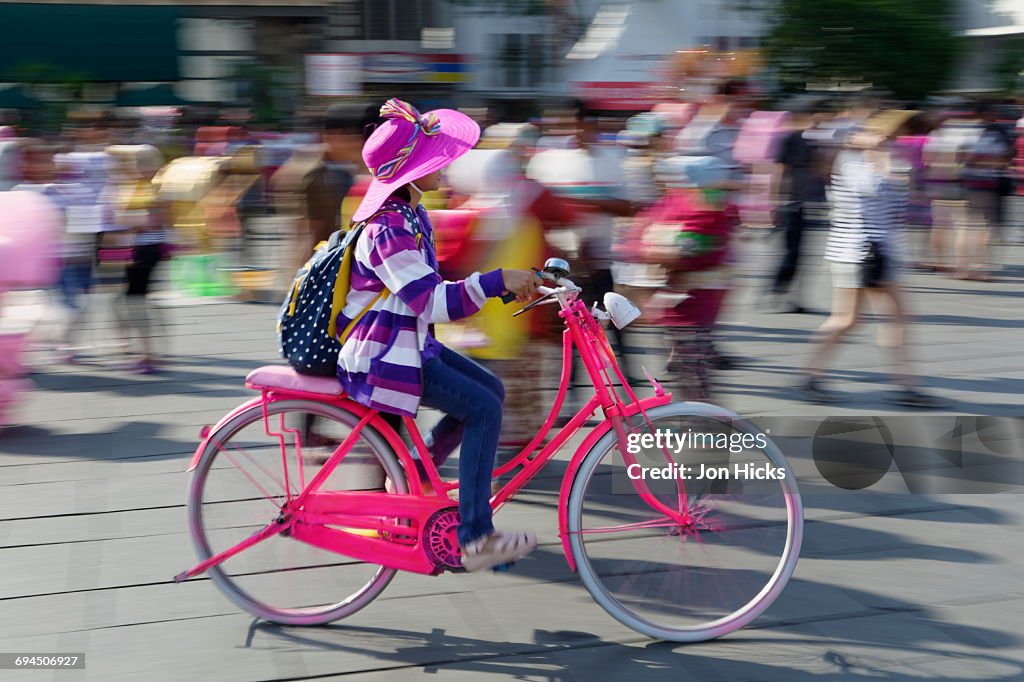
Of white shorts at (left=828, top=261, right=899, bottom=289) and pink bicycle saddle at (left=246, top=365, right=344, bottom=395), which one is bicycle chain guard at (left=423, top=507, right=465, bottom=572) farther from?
white shorts at (left=828, top=261, right=899, bottom=289)

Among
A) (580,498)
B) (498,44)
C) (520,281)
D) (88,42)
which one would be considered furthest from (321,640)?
(498,44)

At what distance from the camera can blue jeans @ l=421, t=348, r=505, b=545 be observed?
3.56m

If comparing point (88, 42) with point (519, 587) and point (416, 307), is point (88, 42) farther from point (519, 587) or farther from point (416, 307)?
point (416, 307)

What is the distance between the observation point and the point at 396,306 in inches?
137

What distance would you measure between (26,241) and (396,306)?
351cm

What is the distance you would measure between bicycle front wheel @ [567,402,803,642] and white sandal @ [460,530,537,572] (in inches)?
7.2

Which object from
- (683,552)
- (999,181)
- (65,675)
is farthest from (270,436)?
(999,181)

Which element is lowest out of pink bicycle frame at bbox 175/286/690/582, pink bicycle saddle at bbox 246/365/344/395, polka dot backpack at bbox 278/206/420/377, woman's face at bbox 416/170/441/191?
pink bicycle frame at bbox 175/286/690/582

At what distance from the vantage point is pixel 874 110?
7789mm

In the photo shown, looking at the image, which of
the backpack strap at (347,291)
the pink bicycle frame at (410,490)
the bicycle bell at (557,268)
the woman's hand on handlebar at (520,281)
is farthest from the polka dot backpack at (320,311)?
the bicycle bell at (557,268)

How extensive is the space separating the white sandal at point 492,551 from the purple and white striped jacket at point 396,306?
0.45 metres

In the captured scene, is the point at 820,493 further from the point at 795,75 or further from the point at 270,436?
the point at 795,75

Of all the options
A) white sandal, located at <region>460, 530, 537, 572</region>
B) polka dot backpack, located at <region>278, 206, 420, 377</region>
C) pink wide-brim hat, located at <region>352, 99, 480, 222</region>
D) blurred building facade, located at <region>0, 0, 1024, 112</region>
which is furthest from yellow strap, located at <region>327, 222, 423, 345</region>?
blurred building facade, located at <region>0, 0, 1024, 112</region>

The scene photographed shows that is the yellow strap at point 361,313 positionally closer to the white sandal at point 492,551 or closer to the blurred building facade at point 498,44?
the white sandal at point 492,551
